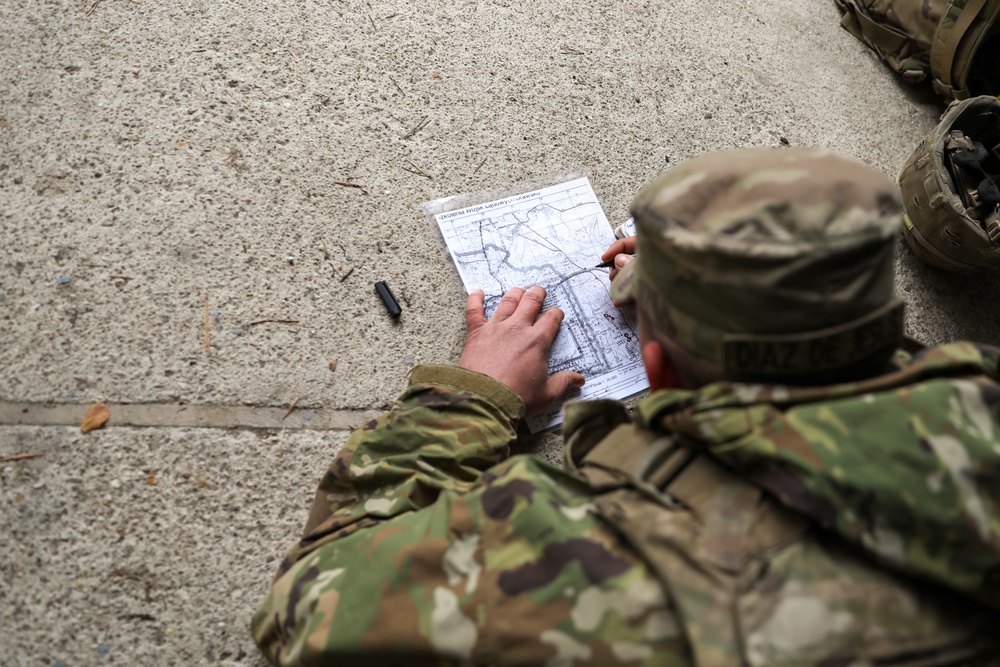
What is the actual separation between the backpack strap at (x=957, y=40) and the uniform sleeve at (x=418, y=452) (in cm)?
140

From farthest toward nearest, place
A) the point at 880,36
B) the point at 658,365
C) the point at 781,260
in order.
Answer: the point at 880,36 → the point at 658,365 → the point at 781,260

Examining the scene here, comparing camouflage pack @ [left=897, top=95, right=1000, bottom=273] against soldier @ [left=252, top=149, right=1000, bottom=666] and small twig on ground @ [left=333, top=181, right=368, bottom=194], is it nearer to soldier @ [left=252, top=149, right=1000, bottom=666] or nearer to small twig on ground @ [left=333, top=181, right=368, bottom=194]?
soldier @ [left=252, top=149, right=1000, bottom=666]

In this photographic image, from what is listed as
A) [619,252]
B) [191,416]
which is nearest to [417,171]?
[619,252]

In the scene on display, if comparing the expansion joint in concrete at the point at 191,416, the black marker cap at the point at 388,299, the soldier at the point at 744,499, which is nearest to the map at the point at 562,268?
the black marker cap at the point at 388,299

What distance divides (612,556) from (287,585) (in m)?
0.45

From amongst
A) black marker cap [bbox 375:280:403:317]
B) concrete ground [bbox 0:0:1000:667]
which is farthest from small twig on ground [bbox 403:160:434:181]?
black marker cap [bbox 375:280:403:317]

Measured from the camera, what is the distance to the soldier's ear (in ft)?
2.66

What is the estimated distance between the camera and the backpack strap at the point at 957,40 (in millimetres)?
1570

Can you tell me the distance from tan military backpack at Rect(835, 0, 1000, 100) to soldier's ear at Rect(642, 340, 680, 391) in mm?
1392

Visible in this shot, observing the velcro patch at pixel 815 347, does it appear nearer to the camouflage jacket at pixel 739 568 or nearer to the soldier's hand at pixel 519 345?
the camouflage jacket at pixel 739 568

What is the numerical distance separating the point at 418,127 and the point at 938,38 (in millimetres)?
1282

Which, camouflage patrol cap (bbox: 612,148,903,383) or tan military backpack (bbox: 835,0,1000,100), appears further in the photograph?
tan military backpack (bbox: 835,0,1000,100)

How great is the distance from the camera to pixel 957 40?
1618 millimetres

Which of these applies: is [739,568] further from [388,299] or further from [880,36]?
[880,36]
